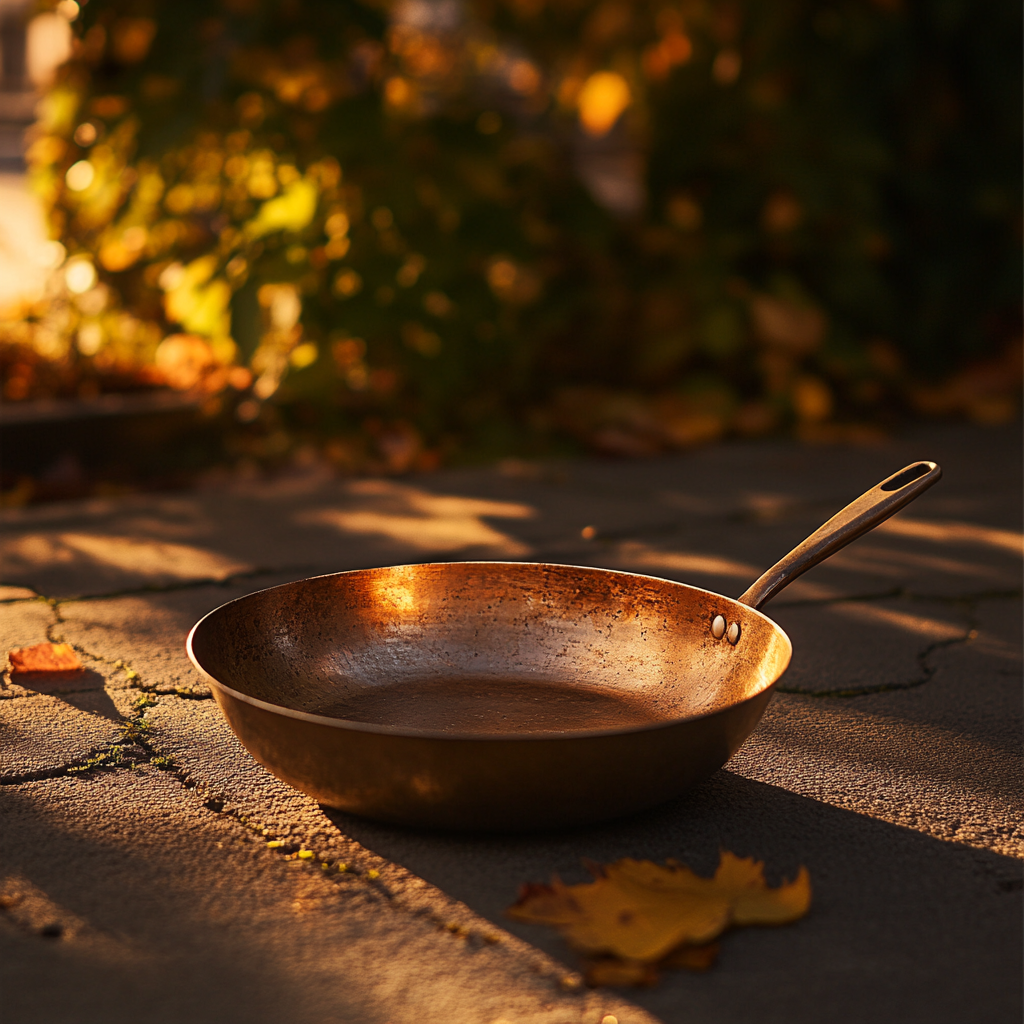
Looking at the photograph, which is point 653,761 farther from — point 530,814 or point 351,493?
point 351,493

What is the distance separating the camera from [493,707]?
1.22m

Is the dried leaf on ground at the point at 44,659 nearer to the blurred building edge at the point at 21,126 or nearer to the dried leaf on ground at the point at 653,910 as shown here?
the dried leaf on ground at the point at 653,910

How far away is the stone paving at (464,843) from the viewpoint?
32.5 inches

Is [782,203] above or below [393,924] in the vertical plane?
above

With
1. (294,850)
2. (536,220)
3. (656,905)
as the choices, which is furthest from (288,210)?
(656,905)

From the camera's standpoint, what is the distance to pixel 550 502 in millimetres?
2525

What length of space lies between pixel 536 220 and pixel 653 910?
286cm

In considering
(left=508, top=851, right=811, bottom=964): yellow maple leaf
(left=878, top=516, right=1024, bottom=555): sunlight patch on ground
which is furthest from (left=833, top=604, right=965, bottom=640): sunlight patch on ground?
(left=508, top=851, right=811, bottom=964): yellow maple leaf

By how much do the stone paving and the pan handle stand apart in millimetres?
198

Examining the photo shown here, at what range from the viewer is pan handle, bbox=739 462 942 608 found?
115cm

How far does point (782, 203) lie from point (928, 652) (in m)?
2.25

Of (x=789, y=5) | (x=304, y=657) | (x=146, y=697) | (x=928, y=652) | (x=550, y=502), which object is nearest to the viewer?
(x=304, y=657)

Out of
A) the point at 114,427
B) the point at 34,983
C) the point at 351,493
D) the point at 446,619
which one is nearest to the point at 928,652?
the point at 446,619

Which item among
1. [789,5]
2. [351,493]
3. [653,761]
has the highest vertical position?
[789,5]
